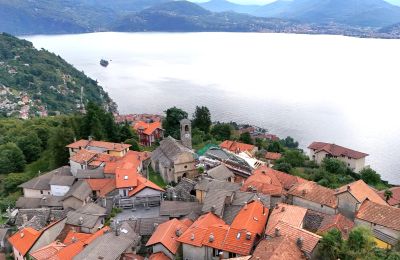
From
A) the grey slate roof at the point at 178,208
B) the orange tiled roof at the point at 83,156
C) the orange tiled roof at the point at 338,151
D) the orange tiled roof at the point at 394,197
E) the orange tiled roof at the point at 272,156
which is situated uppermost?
the orange tiled roof at the point at 83,156

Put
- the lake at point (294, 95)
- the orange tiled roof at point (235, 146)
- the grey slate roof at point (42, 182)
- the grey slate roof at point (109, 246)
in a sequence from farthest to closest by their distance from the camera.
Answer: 1. the lake at point (294, 95)
2. the orange tiled roof at point (235, 146)
3. the grey slate roof at point (42, 182)
4. the grey slate roof at point (109, 246)

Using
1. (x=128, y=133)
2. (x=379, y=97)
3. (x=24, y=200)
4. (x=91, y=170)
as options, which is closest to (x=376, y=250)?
(x=91, y=170)

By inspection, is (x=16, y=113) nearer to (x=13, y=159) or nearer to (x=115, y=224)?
(x=13, y=159)

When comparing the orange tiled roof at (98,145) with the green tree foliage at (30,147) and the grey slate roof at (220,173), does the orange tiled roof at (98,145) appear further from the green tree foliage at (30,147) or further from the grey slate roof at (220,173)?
the grey slate roof at (220,173)

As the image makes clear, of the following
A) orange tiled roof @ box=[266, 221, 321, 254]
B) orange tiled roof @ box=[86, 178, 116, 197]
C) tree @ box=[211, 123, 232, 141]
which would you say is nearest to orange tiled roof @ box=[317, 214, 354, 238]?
orange tiled roof @ box=[266, 221, 321, 254]

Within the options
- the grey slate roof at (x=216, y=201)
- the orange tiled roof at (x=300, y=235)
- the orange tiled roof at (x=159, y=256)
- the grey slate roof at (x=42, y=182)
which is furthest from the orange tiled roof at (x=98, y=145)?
the orange tiled roof at (x=300, y=235)

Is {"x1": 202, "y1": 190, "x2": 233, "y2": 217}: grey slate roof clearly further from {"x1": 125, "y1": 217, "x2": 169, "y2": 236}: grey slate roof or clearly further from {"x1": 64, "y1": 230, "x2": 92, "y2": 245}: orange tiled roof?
{"x1": 64, "y1": 230, "x2": 92, "y2": 245}: orange tiled roof
